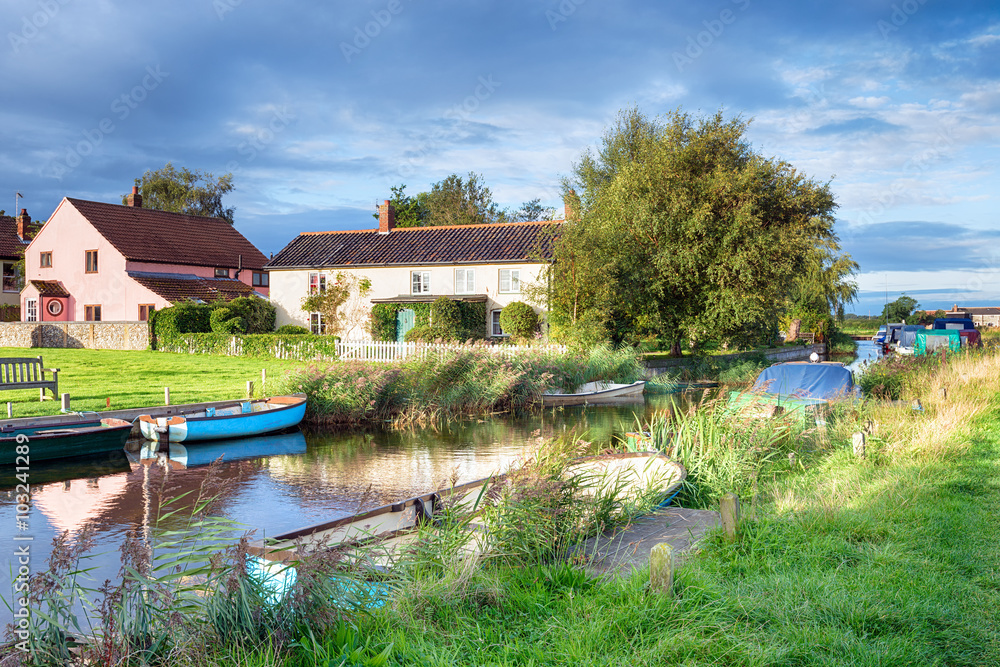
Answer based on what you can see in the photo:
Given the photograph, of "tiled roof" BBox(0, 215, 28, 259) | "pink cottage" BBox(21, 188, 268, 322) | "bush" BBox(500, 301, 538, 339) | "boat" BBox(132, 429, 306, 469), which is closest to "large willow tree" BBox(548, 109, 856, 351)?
"bush" BBox(500, 301, 538, 339)

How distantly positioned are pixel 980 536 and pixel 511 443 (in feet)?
36.9

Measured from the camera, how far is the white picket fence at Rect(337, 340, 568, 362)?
23.5 m

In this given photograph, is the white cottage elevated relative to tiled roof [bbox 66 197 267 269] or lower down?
lower down

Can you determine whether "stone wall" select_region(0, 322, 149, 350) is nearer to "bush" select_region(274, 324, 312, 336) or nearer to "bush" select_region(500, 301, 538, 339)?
"bush" select_region(274, 324, 312, 336)

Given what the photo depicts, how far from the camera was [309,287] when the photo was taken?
42.9m

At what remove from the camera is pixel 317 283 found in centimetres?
4259

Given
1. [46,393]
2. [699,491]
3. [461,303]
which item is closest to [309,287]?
[461,303]

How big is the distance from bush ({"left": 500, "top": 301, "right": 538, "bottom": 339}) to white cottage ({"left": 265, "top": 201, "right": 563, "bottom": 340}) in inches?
63.0

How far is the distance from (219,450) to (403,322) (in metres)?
23.3

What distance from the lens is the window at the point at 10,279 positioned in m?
53.4

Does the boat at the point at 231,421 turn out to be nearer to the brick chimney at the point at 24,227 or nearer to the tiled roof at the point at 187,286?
the tiled roof at the point at 187,286

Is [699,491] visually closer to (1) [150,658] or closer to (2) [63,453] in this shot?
(1) [150,658]

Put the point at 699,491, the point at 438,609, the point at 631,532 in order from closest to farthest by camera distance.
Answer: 1. the point at 438,609
2. the point at 631,532
3. the point at 699,491

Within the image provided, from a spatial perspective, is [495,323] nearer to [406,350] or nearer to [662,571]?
[406,350]
